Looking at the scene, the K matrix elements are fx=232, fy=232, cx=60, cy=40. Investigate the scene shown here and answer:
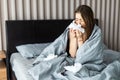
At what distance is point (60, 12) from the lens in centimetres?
312

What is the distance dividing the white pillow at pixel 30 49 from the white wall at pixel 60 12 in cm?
35

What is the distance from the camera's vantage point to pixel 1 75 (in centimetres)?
254

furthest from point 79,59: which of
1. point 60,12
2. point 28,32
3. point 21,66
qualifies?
point 60,12

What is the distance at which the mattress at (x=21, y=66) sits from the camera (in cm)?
202

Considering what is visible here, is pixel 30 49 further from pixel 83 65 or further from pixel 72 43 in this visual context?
pixel 83 65

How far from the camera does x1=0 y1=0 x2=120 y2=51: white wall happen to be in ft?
9.43

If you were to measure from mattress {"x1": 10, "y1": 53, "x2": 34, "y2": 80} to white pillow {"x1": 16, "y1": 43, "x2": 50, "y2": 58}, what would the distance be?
6 centimetres

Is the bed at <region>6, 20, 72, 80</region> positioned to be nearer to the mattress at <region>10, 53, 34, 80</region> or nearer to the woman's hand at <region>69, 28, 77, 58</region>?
the mattress at <region>10, 53, 34, 80</region>

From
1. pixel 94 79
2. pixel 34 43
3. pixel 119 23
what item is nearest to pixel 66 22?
pixel 34 43

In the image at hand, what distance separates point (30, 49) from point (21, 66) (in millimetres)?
394

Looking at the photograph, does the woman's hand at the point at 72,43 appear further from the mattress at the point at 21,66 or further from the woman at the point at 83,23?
the mattress at the point at 21,66

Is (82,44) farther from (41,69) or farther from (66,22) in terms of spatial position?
(66,22)

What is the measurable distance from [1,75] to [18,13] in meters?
0.82

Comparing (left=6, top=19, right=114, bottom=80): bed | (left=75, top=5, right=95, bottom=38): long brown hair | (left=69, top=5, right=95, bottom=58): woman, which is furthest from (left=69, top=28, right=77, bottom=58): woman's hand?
(left=6, top=19, right=114, bottom=80): bed
